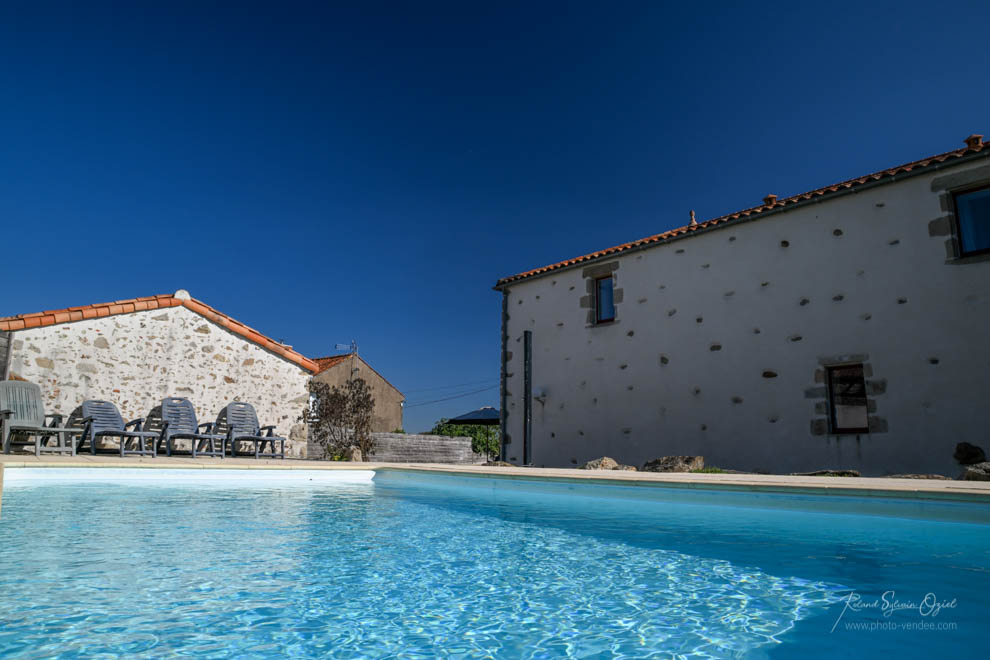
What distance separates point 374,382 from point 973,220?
1086 inches

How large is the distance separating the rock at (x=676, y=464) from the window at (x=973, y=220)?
4.71 m

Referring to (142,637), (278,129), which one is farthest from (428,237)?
(142,637)

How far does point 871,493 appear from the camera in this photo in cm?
416

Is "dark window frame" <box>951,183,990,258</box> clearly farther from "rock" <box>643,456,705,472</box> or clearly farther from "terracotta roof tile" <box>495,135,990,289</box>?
"rock" <box>643,456,705,472</box>

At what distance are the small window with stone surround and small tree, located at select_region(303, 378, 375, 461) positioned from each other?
36.3 ft

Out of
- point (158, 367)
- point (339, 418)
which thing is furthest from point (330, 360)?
point (158, 367)

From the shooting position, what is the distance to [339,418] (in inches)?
505

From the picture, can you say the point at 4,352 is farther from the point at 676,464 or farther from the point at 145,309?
the point at 676,464

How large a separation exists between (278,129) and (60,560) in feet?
43.9

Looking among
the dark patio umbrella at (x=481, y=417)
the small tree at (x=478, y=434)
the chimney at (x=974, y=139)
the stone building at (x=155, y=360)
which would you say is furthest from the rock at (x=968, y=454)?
the small tree at (x=478, y=434)

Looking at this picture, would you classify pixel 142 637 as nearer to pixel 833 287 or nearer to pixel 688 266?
pixel 833 287

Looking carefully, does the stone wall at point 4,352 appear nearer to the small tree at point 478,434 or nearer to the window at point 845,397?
the window at point 845,397

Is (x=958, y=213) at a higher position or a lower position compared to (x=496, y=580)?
higher

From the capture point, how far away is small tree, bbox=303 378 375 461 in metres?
12.8
